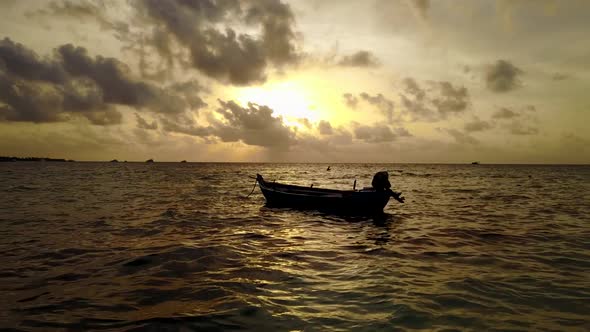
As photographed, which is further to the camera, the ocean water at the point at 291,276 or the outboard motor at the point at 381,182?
the outboard motor at the point at 381,182

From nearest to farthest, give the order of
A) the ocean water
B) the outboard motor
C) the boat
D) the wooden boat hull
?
the ocean water, the outboard motor, the boat, the wooden boat hull

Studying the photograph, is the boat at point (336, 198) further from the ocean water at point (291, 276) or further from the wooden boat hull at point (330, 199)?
the ocean water at point (291, 276)

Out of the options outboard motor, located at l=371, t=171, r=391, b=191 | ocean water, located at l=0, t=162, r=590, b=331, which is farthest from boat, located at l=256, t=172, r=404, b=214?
ocean water, located at l=0, t=162, r=590, b=331

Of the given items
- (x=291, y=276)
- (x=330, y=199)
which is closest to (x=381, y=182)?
(x=330, y=199)

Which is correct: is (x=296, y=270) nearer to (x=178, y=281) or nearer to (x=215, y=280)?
(x=215, y=280)

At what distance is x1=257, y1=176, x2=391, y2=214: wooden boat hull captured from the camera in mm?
22219

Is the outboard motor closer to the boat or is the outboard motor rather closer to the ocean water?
the boat

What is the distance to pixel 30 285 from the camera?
8.48 meters

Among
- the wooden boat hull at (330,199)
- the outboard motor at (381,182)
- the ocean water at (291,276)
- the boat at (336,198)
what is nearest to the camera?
the ocean water at (291,276)

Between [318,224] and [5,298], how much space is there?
1394 centimetres

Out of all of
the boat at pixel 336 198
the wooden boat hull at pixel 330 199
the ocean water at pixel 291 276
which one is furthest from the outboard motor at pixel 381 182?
the ocean water at pixel 291 276

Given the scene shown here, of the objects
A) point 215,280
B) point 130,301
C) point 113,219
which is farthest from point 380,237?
point 113,219

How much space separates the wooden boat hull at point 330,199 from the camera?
22219mm

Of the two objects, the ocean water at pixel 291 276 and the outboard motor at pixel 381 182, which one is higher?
the outboard motor at pixel 381 182
